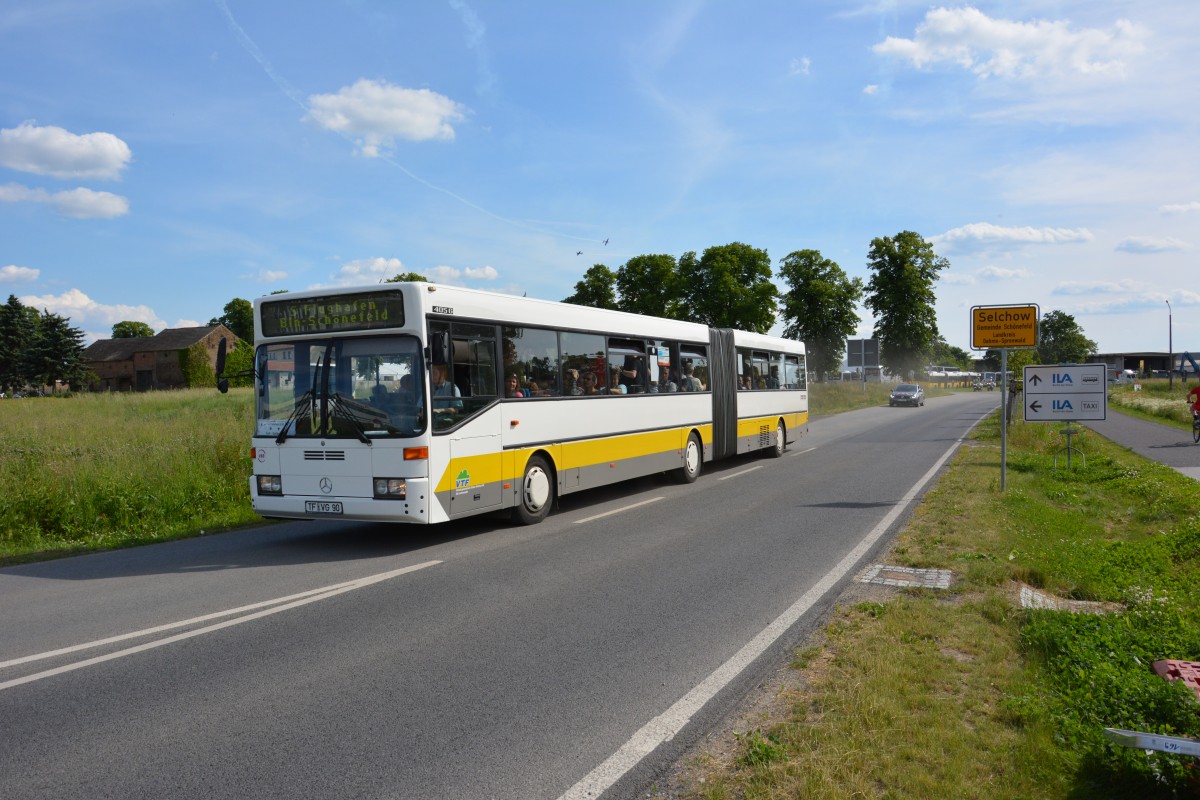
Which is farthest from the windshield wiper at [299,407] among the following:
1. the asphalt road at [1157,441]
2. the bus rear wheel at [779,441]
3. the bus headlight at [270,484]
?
the bus rear wheel at [779,441]

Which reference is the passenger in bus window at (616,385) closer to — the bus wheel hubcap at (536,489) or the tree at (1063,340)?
the bus wheel hubcap at (536,489)

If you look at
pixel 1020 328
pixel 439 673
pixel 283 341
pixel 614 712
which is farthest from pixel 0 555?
pixel 1020 328

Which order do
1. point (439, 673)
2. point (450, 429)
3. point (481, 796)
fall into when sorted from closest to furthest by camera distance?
point (481, 796) < point (439, 673) < point (450, 429)

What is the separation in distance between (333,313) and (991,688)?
767cm

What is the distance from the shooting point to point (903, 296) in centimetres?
7956

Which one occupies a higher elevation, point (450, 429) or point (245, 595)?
point (450, 429)

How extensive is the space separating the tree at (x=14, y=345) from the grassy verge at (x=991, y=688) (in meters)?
84.5

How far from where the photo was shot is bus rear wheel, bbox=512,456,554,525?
11172 millimetres

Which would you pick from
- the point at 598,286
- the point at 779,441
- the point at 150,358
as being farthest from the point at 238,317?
the point at 779,441

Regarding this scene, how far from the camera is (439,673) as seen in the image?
5316 mm

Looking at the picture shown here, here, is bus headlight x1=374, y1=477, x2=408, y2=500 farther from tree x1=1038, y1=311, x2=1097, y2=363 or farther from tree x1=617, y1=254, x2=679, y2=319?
tree x1=1038, y1=311, x2=1097, y2=363

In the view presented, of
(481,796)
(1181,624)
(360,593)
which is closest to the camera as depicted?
(481,796)

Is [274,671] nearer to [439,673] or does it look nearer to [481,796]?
[439,673]

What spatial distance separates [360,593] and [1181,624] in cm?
632
